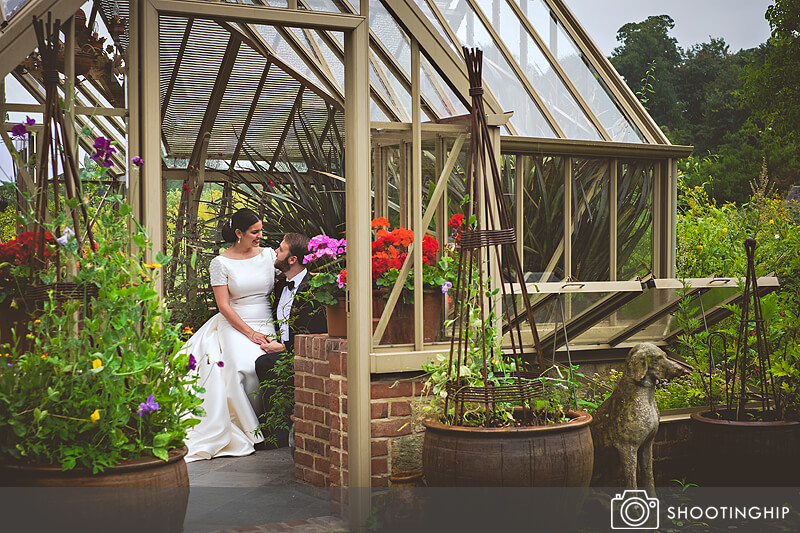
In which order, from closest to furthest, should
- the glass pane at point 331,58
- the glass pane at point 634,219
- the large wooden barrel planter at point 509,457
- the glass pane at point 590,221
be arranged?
1. the large wooden barrel planter at point 509,457
2. the glass pane at point 590,221
3. the glass pane at point 634,219
4. the glass pane at point 331,58

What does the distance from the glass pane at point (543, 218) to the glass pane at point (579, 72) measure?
1.48 feet

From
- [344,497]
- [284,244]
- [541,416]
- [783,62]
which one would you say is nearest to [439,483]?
[541,416]

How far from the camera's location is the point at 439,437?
3438 millimetres

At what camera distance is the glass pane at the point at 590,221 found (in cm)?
503

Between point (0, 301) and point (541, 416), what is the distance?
2268 mm

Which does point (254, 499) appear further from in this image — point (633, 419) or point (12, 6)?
point (12, 6)

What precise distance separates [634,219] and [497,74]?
118 cm

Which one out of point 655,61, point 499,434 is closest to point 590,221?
point 499,434

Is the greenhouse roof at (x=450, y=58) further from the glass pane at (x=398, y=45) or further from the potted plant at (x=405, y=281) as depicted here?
the potted plant at (x=405, y=281)

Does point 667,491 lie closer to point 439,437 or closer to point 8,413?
point 439,437

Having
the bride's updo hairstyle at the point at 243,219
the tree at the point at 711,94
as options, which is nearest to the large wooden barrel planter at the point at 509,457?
the bride's updo hairstyle at the point at 243,219

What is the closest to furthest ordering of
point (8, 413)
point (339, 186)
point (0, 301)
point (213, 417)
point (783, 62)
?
point (8, 413) < point (0, 301) < point (213, 417) < point (339, 186) < point (783, 62)

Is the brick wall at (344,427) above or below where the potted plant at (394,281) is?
below

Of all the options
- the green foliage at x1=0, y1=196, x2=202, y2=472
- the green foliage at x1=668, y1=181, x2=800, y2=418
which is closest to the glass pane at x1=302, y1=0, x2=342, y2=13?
the green foliage at x1=0, y1=196, x2=202, y2=472
